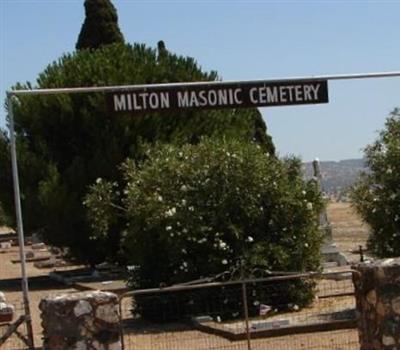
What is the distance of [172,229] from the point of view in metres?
15.8

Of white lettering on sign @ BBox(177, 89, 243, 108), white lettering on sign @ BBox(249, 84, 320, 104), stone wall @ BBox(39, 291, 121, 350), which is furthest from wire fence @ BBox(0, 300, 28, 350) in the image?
white lettering on sign @ BBox(249, 84, 320, 104)

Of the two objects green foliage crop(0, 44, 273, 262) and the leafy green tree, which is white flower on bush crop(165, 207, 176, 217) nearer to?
the leafy green tree

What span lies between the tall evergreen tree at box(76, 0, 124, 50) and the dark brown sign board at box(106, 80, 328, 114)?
25357 mm

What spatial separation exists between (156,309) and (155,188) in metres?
2.07

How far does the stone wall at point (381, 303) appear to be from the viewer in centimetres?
937

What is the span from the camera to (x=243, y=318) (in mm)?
15148

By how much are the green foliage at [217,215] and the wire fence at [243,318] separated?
383mm

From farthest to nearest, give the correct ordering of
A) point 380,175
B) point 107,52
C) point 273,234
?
point 107,52
point 273,234
point 380,175

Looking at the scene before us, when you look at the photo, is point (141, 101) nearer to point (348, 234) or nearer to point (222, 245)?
point (222, 245)

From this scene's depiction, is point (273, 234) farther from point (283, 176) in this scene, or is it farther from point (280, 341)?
→ point (280, 341)

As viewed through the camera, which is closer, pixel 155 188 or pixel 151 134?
pixel 155 188

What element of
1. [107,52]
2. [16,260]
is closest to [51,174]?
[107,52]

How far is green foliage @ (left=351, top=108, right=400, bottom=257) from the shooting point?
14.8m

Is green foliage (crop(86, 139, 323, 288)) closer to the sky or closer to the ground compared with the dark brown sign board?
closer to the ground
